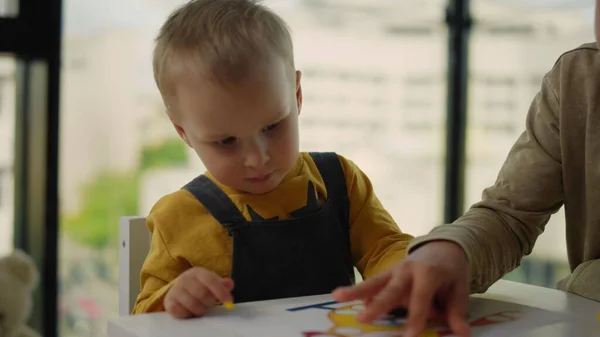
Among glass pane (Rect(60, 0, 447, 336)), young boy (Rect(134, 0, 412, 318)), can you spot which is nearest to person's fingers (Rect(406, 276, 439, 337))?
young boy (Rect(134, 0, 412, 318))

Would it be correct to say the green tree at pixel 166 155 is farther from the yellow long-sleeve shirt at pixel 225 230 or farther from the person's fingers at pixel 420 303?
the person's fingers at pixel 420 303

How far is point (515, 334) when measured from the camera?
20.6 inches

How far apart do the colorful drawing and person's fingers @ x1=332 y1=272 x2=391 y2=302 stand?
17 millimetres

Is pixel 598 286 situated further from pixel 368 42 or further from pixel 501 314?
pixel 368 42

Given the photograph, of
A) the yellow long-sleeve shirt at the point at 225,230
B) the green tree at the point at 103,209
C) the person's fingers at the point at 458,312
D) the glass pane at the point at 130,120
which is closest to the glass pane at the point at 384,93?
the glass pane at the point at 130,120

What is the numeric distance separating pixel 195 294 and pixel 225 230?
223mm

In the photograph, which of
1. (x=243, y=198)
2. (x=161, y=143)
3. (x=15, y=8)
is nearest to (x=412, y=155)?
(x=161, y=143)

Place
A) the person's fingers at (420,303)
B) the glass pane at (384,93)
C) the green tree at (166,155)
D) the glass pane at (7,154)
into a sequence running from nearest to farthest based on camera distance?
the person's fingers at (420,303) → the glass pane at (7,154) → the green tree at (166,155) → the glass pane at (384,93)

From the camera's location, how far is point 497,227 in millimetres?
736

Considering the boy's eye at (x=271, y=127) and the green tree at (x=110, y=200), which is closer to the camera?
the boy's eye at (x=271, y=127)

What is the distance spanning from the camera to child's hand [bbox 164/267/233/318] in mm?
604

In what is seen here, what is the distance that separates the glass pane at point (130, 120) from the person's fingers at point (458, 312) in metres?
1.50

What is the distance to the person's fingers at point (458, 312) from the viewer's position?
519 millimetres

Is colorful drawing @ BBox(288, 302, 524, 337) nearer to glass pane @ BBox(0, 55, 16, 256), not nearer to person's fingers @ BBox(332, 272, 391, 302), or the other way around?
person's fingers @ BBox(332, 272, 391, 302)
